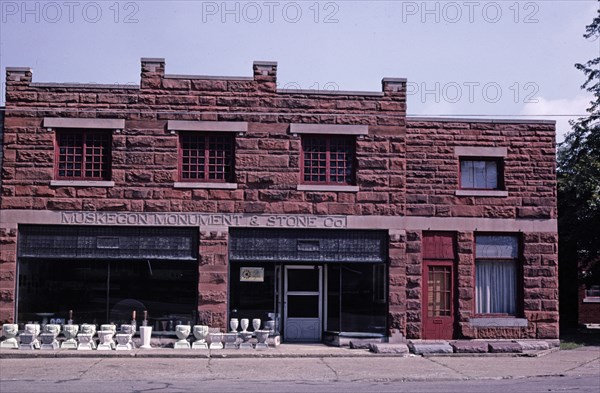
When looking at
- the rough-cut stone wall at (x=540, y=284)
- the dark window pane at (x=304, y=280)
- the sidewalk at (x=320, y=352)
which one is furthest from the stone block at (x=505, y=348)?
the dark window pane at (x=304, y=280)

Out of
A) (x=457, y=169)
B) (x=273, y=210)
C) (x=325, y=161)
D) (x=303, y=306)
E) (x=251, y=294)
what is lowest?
(x=303, y=306)

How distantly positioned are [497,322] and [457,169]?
4336 millimetres

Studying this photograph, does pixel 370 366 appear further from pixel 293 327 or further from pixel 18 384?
pixel 18 384

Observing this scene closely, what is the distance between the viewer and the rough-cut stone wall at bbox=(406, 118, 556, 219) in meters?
21.9

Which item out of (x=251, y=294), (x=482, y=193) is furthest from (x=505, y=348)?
(x=251, y=294)

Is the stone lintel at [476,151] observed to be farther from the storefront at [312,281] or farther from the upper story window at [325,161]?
the storefront at [312,281]

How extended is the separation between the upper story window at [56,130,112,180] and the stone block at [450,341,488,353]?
33.4 ft

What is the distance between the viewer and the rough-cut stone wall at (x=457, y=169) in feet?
71.9

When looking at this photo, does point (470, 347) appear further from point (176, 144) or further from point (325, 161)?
point (176, 144)

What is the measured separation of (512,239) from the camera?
2223 cm

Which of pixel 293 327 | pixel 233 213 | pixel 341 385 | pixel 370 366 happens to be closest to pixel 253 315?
pixel 293 327

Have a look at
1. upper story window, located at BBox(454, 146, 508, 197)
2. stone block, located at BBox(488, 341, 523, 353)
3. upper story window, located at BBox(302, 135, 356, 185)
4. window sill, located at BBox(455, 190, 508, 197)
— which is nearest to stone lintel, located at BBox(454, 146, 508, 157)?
upper story window, located at BBox(454, 146, 508, 197)

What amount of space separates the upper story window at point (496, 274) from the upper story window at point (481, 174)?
143cm

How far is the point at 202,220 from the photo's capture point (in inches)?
831
